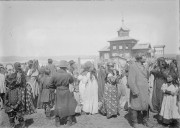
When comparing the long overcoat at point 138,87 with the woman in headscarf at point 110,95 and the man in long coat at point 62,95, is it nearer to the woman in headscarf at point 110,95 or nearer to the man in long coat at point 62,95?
the woman in headscarf at point 110,95

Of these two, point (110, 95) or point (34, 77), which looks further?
point (34, 77)

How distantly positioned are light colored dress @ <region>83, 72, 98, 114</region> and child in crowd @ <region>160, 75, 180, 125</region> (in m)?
2.31

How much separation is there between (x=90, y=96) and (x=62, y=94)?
5.11 ft

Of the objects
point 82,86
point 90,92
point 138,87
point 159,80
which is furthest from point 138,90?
point 82,86

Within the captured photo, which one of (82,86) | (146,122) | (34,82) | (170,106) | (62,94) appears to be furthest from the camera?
(34,82)

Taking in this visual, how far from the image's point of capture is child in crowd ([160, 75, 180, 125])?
4652 millimetres

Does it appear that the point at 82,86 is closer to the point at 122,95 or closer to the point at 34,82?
the point at 122,95

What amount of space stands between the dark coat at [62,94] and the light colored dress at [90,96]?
4.14 feet

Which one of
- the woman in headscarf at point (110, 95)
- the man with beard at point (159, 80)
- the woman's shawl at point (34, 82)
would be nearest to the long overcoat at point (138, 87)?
the man with beard at point (159, 80)

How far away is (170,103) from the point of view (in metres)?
4.75

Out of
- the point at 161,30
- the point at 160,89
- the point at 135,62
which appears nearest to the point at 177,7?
the point at 161,30

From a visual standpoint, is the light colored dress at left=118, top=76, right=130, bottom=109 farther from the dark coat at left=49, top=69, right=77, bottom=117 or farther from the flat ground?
the dark coat at left=49, top=69, right=77, bottom=117

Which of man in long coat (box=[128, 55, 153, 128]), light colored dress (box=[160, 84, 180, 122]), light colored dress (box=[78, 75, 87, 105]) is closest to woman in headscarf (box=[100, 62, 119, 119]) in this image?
light colored dress (box=[78, 75, 87, 105])

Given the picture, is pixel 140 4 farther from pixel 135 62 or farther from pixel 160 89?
pixel 160 89
